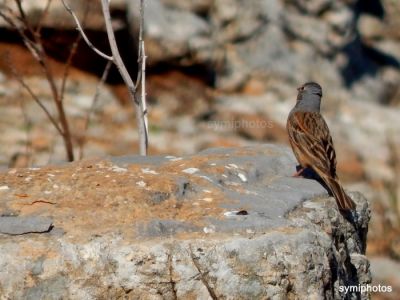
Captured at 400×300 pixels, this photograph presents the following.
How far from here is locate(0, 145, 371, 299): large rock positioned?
4180 millimetres

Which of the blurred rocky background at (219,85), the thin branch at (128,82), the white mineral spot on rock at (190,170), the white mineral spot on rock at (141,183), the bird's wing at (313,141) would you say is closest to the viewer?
the white mineral spot on rock at (141,183)

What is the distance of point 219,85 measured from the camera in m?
11.8

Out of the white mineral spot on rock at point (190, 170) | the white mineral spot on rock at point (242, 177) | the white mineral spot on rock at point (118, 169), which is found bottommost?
A: the white mineral spot on rock at point (242, 177)

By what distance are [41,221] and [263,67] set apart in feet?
25.7

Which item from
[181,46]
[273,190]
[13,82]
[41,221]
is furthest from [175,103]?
[41,221]

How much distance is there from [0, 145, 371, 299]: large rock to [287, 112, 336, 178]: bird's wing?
36.4 inches

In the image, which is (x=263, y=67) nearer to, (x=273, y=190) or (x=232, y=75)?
(x=232, y=75)

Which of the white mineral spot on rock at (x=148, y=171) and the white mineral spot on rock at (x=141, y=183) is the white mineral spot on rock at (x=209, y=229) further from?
the white mineral spot on rock at (x=148, y=171)

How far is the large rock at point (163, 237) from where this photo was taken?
4.18 metres

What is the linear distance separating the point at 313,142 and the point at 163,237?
93.5 inches

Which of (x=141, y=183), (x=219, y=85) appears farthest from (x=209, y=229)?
(x=219, y=85)

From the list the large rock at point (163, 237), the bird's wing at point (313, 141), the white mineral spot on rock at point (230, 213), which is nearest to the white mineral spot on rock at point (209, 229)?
the large rock at point (163, 237)

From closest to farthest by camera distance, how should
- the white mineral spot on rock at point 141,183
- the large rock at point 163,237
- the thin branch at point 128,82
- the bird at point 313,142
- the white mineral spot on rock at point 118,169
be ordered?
1. the large rock at point 163,237
2. the white mineral spot on rock at point 141,183
3. the white mineral spot on rock at point 118,169
4. the bird at point 313,142
5. the thin branch at point 128,82

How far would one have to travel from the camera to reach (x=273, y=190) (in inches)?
201
